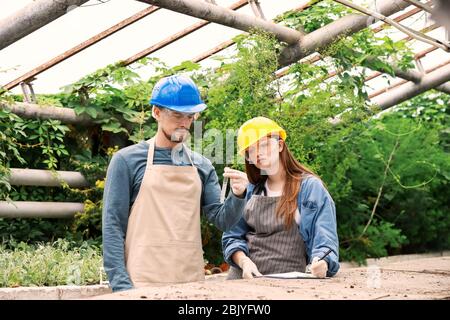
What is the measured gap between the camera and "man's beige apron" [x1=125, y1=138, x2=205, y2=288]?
2701 millimetres

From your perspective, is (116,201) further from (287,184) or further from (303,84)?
(303,84)

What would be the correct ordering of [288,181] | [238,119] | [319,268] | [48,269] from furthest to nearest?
[238,119] → [48,269] → [288,181] → [319,268]

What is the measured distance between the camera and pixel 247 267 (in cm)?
283

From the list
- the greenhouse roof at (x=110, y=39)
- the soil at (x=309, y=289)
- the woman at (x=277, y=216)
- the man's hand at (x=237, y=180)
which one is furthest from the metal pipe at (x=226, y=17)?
the soil at (x=309, y=289)

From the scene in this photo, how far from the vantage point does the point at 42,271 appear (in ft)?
19.3

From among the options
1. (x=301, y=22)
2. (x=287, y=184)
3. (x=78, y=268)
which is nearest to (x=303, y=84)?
(x=301, y=22)

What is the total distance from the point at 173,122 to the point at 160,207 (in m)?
0.29

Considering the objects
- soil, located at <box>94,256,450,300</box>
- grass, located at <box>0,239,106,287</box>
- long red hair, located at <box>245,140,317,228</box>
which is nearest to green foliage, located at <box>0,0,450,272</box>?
grass, located at <box>0,239,106,287</box>

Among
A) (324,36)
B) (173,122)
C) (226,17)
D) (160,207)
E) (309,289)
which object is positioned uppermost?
(324,36)

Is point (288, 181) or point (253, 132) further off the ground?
point (253, 132)

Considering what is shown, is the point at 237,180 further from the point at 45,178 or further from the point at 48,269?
the point at 45,178

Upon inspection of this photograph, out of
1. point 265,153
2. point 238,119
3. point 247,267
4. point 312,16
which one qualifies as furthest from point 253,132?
point 312,16

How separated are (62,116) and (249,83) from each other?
5.92 feet

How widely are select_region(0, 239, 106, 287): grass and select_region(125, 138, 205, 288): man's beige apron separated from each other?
3.14 meters
